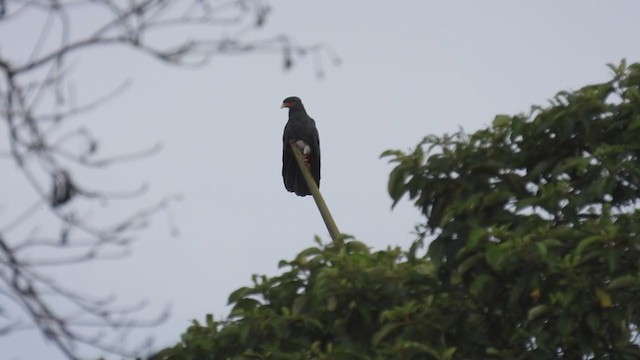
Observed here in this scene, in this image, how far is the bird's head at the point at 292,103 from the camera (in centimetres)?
1738

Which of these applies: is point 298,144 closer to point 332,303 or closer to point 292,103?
point 292,103

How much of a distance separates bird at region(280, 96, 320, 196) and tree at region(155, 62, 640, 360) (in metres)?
6.19

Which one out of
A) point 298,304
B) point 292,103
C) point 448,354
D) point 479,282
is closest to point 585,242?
point 479,282

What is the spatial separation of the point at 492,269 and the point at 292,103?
30.5 feet

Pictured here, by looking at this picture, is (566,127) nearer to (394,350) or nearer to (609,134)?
(609,134)

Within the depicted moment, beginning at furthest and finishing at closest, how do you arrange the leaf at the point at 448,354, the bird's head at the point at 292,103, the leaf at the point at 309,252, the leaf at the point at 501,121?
the bird's head at the point at 292,103, the leaf at the point at 501,121, the leaf at the point at 309,252, the leaf at the point at 448,354

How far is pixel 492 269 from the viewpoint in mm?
8359

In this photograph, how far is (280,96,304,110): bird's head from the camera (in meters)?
17.4

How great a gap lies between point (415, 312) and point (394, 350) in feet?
1.63

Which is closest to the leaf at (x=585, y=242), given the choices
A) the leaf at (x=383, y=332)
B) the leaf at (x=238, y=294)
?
the leaf at (x=383, y=332)

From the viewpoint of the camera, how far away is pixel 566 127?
9047 mm

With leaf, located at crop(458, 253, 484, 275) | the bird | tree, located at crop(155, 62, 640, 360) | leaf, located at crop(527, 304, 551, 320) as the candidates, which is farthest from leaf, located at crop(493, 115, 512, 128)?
the bird

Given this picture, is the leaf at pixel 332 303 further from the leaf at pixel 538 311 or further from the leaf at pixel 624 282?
the leaf at pixel 624 282

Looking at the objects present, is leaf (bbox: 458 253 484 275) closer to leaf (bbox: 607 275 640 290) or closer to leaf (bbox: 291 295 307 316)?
leaf (bbox: 607 275 640 290)
